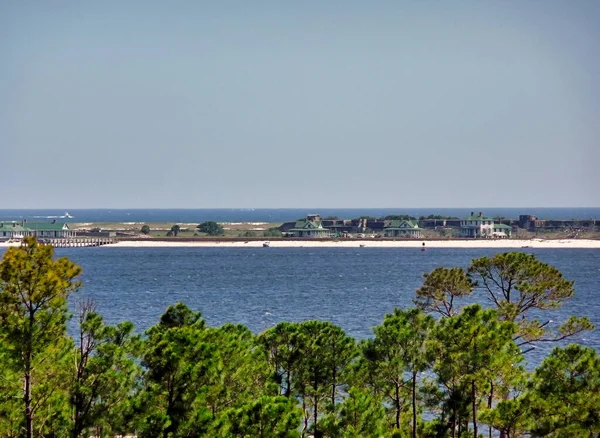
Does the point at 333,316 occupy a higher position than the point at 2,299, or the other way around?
the point at 2,299

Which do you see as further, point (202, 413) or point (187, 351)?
point (187, 351)

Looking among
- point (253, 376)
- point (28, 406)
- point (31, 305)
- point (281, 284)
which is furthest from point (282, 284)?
point (31, 305)

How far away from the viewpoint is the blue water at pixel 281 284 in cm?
8519

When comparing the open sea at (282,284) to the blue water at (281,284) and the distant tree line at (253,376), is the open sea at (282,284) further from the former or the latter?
the distant tree line at (253,376)

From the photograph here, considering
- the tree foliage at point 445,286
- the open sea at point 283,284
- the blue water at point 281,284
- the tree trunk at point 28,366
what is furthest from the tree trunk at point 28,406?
the blue water at point 281,284

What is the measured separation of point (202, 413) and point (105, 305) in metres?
68.0

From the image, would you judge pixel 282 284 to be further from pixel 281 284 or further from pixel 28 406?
pixel 28 406

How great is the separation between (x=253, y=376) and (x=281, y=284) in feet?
287

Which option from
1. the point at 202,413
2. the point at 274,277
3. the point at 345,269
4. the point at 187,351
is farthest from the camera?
the point at 345,269

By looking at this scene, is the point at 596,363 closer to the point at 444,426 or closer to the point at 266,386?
the point at 444,426

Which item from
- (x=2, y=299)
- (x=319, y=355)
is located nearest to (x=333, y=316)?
(x=319, y=355)

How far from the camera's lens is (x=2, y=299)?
25875mm

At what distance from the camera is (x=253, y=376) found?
33.8 meters

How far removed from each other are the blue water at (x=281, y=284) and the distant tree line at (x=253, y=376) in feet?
82.6
